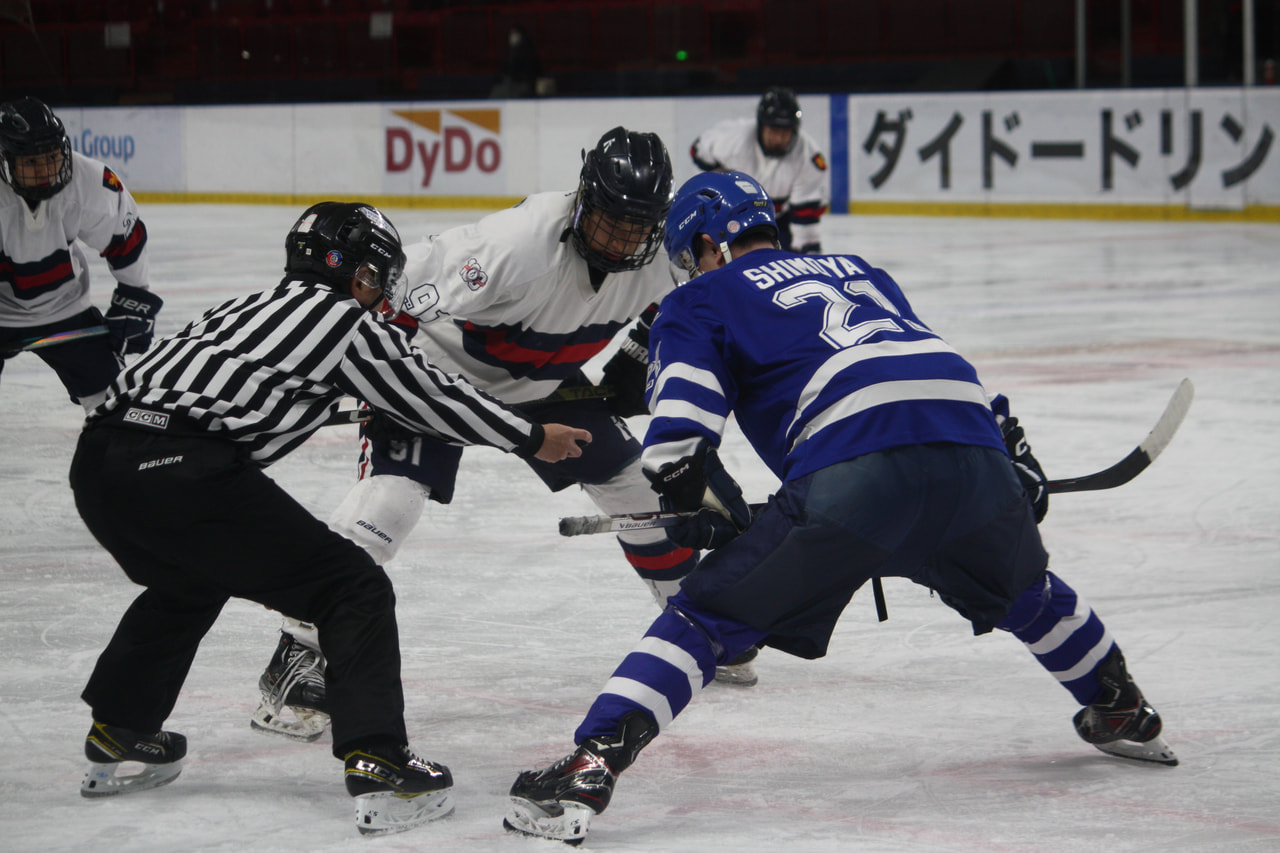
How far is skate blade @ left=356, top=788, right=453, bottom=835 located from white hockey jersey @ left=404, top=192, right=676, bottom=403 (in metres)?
1.07

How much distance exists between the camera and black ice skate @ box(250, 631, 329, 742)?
2.86 metres

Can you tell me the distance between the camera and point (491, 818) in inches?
97.0

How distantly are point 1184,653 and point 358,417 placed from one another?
5.54ft

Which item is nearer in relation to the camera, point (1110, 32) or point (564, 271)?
point (564, 271)

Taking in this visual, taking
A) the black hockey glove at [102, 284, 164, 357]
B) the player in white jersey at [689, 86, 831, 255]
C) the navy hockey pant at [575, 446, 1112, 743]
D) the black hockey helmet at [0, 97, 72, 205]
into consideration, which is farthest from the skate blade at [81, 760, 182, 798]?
the player in white jersey at [689, 86, 831, 255]

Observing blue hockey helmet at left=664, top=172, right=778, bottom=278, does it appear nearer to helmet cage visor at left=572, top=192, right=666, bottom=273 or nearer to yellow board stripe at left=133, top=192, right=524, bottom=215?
helmet cage visor at left=572, top=192, right=666, bottom=273

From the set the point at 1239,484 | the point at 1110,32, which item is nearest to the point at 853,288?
the point at 1239,484

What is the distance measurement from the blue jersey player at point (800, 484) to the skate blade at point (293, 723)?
61cm

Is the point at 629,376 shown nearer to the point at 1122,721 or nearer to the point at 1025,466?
the point at 1025,466

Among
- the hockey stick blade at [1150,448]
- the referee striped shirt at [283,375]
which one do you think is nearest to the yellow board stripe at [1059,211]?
the hockey stick blade at [1150,448]

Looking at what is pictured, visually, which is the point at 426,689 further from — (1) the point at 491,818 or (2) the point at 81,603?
(2) the point at 81,603

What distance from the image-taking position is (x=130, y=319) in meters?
4.88

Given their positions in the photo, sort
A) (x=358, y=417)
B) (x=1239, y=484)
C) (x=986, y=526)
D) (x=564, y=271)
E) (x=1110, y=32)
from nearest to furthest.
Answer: (x=986, y=526) < (x=358, y=417) < (x=564, y=271) < (x=1239, y=484) < (x=1110, y=32)

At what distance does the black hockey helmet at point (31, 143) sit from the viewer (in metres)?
4.50
